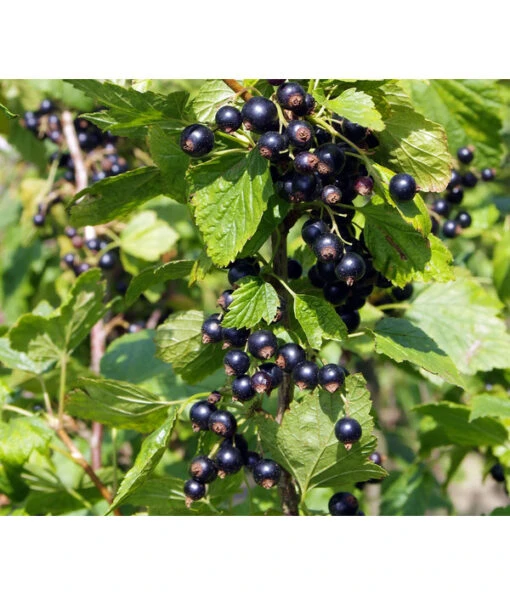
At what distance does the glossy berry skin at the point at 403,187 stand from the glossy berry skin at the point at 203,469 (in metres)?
0.49

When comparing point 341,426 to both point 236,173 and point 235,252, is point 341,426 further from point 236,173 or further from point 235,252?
point 236,173

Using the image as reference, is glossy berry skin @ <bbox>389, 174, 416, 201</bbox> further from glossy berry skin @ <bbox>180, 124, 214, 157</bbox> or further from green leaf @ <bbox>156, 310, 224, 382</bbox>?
green leaf @ <bbox>156, 310, 224, 382</bbox>

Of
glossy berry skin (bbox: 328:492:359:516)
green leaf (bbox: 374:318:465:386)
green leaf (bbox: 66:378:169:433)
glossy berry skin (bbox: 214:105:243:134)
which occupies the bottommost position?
glossy berry skin (bbox: 328:492:359:516)

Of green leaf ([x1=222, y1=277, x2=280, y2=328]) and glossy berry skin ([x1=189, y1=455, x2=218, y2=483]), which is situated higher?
green leaf ([x1=222, y1=277, x2=280, y2=328])

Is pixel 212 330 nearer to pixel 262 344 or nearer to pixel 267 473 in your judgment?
pixel 262 344

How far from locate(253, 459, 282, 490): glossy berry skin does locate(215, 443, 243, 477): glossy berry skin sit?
3 centimetres

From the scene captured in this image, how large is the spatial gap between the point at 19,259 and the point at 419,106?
5.95ft

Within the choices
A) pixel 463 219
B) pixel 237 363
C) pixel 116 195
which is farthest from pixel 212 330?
pixel 463 219

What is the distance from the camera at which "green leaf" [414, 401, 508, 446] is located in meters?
1.82

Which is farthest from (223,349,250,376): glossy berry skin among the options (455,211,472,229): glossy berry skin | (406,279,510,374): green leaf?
(455,211,472,229): glossy berry skin

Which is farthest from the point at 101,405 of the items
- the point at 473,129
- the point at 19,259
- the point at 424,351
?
the point at 19,259

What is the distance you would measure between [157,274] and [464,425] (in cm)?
93

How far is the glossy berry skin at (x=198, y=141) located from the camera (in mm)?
1130

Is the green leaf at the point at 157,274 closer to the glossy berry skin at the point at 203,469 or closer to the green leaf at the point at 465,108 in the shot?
the glossy berry skin at the point at 203,469
